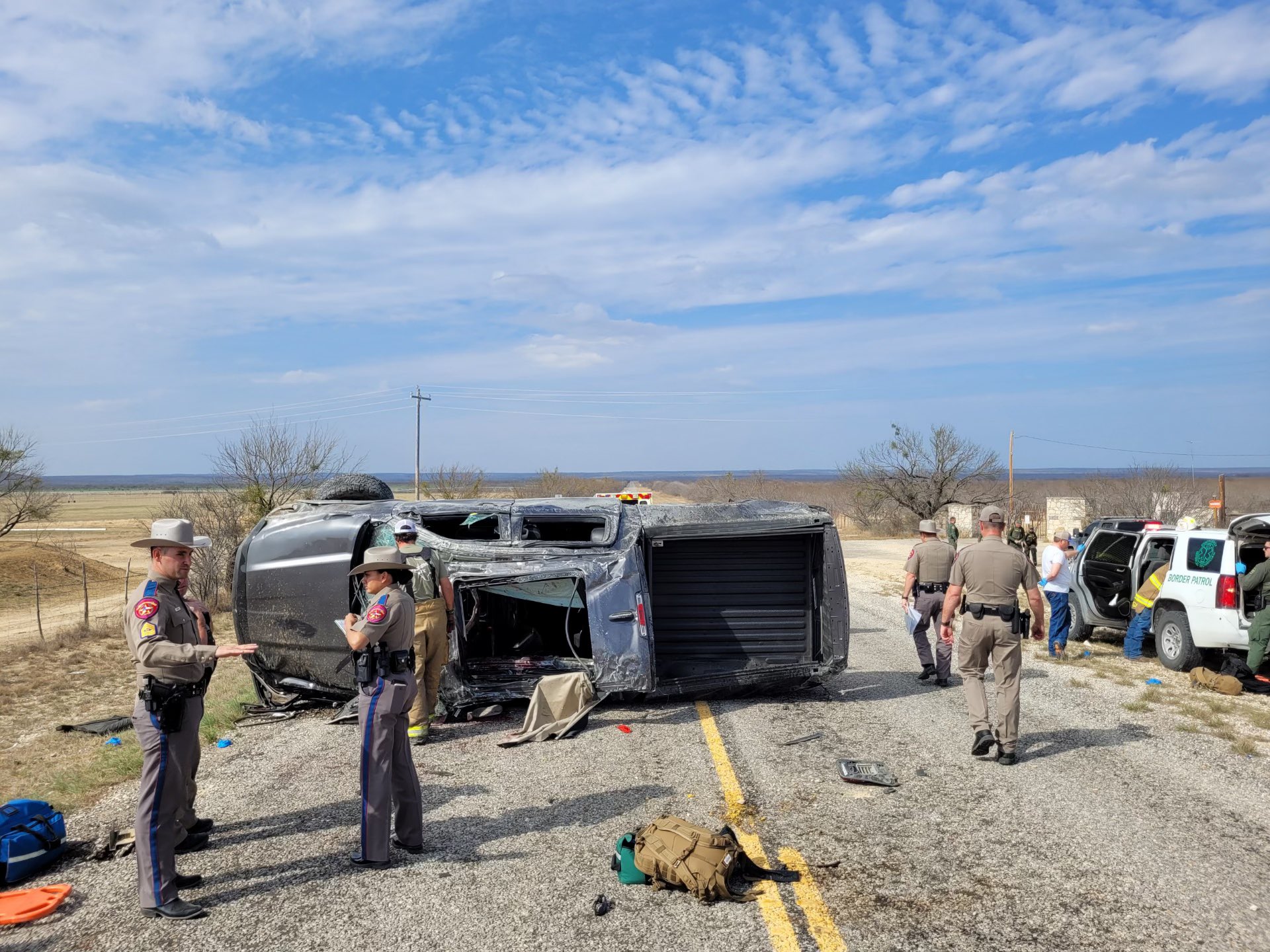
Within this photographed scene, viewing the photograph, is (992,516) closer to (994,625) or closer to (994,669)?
(994,625)

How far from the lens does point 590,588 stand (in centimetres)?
840

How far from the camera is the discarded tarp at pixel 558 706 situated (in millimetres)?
7840

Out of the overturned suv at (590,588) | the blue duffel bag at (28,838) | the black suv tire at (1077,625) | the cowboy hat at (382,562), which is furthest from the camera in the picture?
the black suv tire at (1077,625)

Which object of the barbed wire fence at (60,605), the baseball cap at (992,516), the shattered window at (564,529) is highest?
the baseball cap at (992,516)

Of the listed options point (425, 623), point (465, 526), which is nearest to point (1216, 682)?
point (465, 526)

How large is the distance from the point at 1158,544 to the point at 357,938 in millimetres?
11756

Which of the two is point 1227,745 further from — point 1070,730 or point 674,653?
point 674,653

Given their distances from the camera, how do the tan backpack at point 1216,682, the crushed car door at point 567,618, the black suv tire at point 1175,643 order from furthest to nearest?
the black suv tire at point 1175,643 < the tan backpack at point 1216,682 < the crushed car door at point 567,618

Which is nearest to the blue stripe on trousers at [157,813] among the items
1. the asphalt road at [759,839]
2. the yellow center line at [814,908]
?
the asphalt road at [759,839]

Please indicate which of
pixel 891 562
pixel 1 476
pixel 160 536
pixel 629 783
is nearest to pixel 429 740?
pixel 629 783

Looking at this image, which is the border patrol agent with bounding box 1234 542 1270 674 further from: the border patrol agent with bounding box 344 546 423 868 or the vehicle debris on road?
the border patrol agent with bounding box 344 546 423 868

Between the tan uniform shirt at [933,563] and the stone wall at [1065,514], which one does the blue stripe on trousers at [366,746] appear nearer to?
the tan uniform shirt at [933,563]

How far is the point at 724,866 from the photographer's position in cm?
461

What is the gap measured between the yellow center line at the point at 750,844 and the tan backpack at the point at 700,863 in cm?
11
